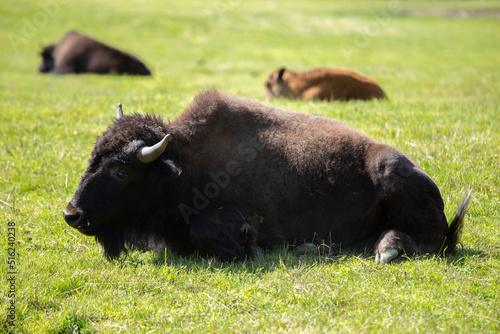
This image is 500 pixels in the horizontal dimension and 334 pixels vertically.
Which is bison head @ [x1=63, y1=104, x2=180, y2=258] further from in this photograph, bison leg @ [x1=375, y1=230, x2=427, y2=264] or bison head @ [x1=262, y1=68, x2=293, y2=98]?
bison head @ [x1=262, y1=68, x2=293, y2=98]

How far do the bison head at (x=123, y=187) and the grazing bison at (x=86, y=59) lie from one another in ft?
40.0

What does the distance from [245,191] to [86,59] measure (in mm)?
14113

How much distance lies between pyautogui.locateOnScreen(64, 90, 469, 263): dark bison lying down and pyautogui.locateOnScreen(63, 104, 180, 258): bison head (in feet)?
0.03

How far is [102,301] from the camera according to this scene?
15.4 ft

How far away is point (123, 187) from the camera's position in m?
5.71

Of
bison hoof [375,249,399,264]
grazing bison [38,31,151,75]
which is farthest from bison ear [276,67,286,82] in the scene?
bison hoof [375,249,399,264]

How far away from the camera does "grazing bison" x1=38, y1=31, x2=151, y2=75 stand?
17875 mm

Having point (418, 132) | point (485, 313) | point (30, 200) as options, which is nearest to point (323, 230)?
point (485, 313)

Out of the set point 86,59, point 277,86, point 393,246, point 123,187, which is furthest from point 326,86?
point 86,59

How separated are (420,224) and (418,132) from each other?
2.98 meters

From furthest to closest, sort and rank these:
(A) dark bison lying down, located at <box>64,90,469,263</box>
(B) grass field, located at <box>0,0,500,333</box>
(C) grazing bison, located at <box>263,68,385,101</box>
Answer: (C) grazing bison, located at <box>263,68,385,101</box>, (A) dark bison lying down, located at <box>64,90,469,263</box>, (B) grass field, located at <box>0,0,500,333</box>

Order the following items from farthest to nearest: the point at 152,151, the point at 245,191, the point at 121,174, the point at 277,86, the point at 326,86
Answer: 1. the point at 277,86
2. the point at 326,86
3. the point at 245,191
4. the point at 121,174
5. the point at 152,151

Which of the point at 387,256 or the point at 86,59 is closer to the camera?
the point at 387,256

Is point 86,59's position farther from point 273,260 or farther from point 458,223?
point 458,223
